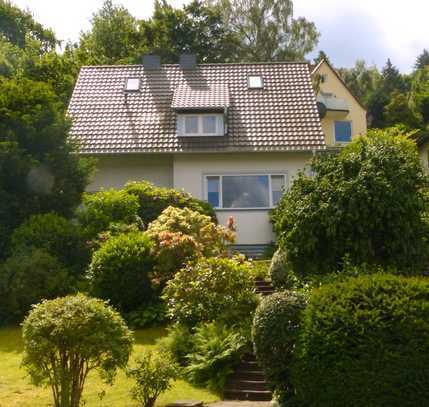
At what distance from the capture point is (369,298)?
866 cm

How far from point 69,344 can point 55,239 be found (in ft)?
30.2

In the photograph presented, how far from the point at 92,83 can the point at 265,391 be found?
19.8 m

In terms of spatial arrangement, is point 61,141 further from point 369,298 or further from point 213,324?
point 369,298

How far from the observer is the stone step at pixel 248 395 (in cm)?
1061

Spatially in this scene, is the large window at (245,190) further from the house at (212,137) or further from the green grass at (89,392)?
the green grass at (89,392)

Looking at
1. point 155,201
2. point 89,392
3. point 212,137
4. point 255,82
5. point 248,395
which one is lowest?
point 248,395

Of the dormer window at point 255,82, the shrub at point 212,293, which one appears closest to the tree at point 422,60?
the dormer window at point 255,82

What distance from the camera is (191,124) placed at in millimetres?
24750

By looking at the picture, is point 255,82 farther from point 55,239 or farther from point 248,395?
point 248,395

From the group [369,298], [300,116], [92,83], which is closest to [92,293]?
[369,298]

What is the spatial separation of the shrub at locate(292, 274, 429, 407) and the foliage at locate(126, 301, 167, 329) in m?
6.55

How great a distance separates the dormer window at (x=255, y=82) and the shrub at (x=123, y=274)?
43.0ft

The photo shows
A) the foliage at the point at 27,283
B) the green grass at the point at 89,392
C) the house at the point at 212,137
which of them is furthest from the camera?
the house at the point at 212,137

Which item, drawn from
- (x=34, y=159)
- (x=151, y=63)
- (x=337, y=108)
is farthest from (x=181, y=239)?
(x=337, y=108)
